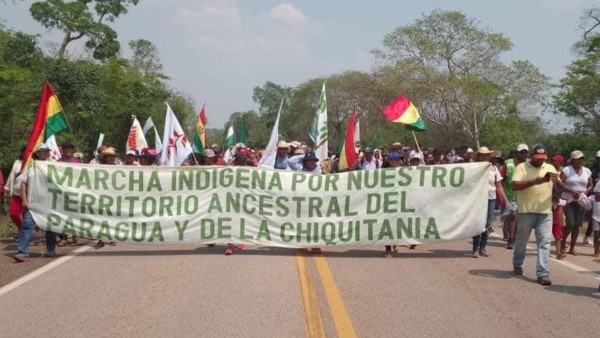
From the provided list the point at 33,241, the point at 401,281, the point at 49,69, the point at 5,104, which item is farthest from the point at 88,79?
the point at 401,281

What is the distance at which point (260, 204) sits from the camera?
10.2 meters

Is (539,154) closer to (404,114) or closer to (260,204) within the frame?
(404,114)

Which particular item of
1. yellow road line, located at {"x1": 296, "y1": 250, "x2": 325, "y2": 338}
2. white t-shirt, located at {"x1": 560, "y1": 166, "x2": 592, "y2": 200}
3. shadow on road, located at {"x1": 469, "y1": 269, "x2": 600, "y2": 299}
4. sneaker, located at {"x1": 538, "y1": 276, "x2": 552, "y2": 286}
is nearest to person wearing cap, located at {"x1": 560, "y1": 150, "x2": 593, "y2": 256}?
white t-shirt, located at {"x1": 560, "y1": 166, "x2": 592, "y2": 200}

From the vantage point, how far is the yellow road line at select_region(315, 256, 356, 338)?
5.84 m

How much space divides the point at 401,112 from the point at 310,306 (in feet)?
19.9

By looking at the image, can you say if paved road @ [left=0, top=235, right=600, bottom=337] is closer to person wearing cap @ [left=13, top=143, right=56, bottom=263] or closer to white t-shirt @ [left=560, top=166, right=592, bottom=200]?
person wearing cap @ [left=13, top=143, right=56, bottom=263]

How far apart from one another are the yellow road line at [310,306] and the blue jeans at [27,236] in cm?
385

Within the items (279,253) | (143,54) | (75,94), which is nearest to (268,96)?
(143,54)

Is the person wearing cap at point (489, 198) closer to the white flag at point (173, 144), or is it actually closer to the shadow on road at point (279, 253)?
the shadow on road at point (279, 253)

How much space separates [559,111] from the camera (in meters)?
40.8

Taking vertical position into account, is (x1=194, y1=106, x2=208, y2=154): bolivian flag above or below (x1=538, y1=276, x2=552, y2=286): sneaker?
above

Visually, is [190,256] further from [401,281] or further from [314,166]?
[401,281]

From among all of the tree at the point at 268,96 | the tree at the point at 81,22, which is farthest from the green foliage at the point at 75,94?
the tree at the point at 268,96

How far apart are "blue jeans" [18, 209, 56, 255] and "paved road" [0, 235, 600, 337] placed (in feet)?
1.62
